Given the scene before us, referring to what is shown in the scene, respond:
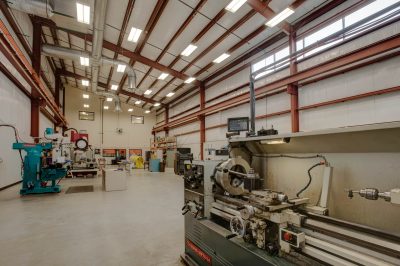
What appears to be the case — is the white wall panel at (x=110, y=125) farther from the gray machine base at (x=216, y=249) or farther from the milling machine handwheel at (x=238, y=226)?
the milling machine handwheel at (x=238, y=226)

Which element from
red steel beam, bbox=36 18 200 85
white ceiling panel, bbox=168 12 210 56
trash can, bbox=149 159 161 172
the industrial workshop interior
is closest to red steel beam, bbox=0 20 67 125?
the industrial workshop interior

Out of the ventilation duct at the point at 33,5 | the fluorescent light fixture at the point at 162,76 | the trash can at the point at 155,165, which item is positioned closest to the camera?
the ventilation duct at the point at 33,5

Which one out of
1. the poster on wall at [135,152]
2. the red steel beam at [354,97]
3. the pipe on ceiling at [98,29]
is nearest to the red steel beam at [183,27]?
the pipe on ceiling at [98,29]

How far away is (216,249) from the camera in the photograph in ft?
5.24

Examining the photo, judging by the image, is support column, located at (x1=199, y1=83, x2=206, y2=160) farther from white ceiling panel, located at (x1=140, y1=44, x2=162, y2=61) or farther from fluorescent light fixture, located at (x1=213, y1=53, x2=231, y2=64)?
white ceiling panel, located at (x1=140, y1=44, x2=162, y2=61)

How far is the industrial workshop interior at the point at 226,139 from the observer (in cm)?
134

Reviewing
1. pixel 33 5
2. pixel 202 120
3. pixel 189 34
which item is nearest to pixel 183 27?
pixel 189 34

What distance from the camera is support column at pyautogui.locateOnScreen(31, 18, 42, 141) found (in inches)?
272

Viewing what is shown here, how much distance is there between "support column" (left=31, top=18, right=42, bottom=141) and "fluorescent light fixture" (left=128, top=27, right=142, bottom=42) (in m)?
3.15

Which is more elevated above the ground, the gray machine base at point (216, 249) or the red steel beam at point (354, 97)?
the red steel beam at point (354, 97)

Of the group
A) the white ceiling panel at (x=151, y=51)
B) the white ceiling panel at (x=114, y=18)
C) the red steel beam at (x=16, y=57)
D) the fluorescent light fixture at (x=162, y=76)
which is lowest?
the red steel beam at (x=16, y=57)

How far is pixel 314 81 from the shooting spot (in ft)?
16.4

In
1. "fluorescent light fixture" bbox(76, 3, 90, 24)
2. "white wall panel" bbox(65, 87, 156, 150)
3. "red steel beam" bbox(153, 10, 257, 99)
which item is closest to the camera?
"fluorescent light fixture" bbox(76, 3, 90, 24)

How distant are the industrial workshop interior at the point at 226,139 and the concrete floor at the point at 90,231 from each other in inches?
0.9
